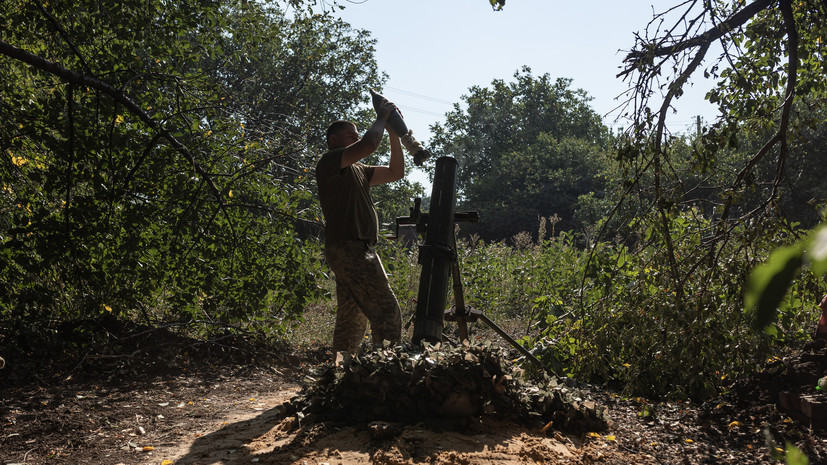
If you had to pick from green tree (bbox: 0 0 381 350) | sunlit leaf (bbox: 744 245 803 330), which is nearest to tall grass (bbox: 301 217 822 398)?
green tree (bbox: 0 0 381 350)

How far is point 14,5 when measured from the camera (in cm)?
538

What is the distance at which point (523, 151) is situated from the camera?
34531mm

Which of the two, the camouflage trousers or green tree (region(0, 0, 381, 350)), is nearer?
the camouflage trousers

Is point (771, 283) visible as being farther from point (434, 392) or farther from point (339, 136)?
point (339, 136)

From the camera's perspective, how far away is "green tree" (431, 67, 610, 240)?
101ft

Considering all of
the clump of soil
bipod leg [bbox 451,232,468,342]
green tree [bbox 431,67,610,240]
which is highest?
green tree [bbox 431,67,610,240]

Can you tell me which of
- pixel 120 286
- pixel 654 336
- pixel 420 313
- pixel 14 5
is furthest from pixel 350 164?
pixel 14 5

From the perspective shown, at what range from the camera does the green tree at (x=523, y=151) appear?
30.8m

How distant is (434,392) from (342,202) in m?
1.64

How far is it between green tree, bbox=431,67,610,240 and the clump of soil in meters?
25.9

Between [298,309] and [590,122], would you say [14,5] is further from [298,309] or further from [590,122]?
[590,122]

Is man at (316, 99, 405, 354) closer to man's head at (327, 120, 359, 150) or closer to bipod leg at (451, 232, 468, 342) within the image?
man's head at (327, 120, 359, 150)

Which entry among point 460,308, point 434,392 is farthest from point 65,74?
point 434,392

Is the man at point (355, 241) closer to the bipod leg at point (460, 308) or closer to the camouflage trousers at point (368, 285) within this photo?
the camouflage trousers at point (368, 285)
